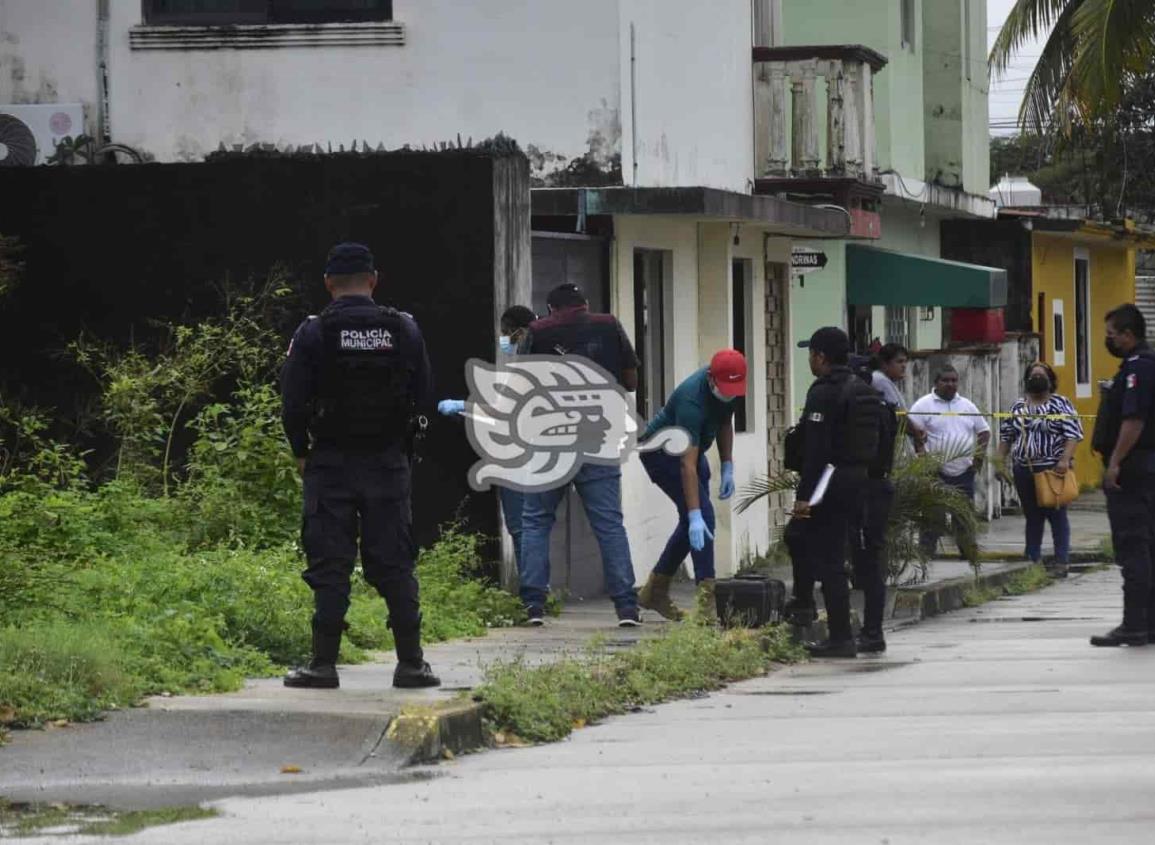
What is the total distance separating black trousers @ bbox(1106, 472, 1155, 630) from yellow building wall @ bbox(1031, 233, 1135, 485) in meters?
17.0

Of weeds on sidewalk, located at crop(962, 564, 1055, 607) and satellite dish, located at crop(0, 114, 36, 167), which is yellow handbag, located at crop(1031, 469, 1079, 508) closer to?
weeds on sidewalk, located at crop(962, 564, 1055, 607)

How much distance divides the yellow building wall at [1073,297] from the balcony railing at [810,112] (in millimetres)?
10804

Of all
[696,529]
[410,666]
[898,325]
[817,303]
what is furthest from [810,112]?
[410,666]

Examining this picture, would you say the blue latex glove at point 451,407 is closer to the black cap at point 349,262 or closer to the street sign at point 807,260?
the black cap at point 349,262

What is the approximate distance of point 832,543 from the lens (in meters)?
12.9

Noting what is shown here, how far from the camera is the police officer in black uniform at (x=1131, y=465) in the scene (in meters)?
12.8

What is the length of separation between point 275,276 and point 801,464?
3.49 metres

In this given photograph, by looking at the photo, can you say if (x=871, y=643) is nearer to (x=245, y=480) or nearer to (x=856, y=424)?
(x=856, y=424)

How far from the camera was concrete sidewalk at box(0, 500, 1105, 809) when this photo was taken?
782cm

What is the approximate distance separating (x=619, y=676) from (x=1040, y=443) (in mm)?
9600

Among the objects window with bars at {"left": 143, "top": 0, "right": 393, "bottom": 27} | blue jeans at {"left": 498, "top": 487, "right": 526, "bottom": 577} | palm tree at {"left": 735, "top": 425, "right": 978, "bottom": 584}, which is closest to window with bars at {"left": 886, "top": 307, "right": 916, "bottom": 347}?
palm tree at {"left": 735, "top": 425, "right": 978, "bottom": 584}

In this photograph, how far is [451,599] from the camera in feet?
43.0

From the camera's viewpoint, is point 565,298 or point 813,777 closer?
point 813,777

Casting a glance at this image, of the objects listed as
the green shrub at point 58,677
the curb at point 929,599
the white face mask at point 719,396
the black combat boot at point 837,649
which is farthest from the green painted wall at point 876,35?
the green shrub at point 58,677
